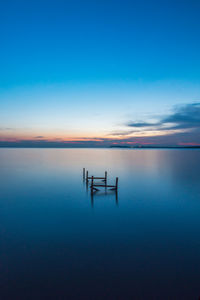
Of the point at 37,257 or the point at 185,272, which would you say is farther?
the point at 37,257

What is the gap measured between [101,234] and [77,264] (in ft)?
12.5

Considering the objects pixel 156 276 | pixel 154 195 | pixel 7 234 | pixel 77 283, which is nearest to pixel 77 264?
pixel 77 283

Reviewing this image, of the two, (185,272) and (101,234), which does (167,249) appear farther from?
(101,234)

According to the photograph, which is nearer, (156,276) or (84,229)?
(156,276)

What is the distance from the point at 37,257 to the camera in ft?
32.9

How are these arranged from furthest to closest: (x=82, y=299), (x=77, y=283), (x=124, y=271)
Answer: (x=124, y=271)
(x=77, y=283)
(x=82, y=299)

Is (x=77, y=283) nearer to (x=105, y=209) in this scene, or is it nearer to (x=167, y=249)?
(x=167, y=249)

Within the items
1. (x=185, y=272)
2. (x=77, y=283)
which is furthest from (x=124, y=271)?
(x=185, y=272)

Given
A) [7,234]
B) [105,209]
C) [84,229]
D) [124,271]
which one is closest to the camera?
[124,271]

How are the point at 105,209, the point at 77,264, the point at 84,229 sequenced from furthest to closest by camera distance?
the point at 105,209 → the point at 84,229 → the point at 77,264

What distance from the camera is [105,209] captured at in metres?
18.8

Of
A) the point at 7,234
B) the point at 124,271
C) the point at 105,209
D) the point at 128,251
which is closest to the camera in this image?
the point at 124,271

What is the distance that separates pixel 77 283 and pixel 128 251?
3605mm

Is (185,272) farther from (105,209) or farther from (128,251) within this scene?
(105,209)
